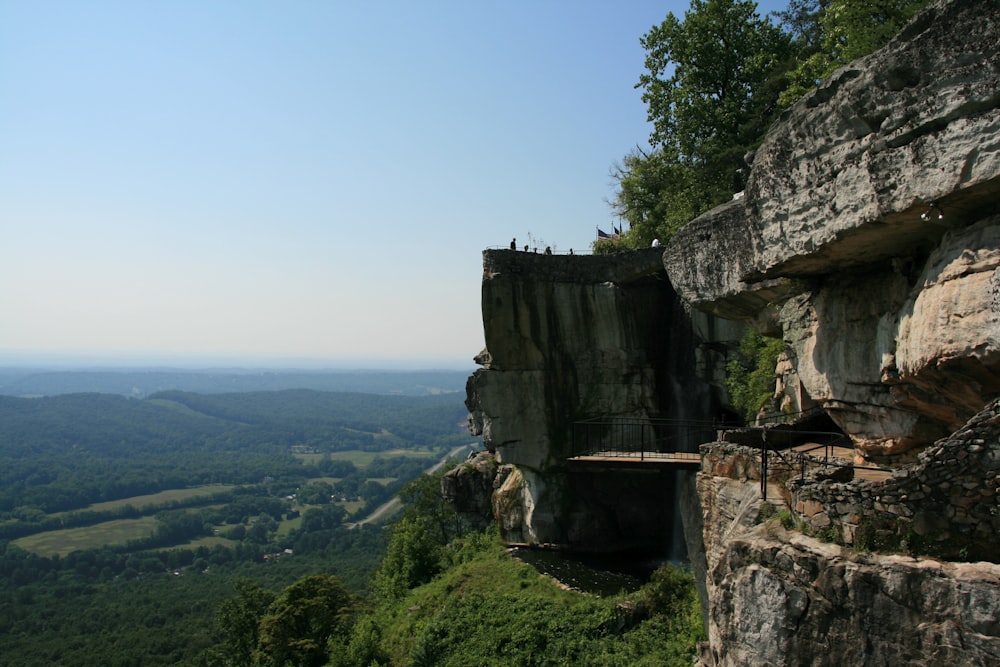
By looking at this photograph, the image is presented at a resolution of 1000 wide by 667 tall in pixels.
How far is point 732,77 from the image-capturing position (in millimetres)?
27375

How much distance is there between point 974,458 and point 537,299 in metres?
19.5

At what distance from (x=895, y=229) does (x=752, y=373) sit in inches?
520

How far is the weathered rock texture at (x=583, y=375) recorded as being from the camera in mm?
26203

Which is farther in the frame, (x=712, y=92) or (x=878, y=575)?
(x=712, y=92)

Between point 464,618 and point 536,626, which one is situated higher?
point 536,626

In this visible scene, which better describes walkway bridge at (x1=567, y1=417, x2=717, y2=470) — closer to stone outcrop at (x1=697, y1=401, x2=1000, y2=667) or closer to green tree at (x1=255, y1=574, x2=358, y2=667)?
green tree at (x1=255, y1=574, x2=358, y2=667)

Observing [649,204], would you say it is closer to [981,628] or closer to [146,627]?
[981,628]

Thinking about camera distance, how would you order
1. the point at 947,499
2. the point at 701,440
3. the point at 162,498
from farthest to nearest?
the point at 162,498, the point at 701,440, the point at 947,499

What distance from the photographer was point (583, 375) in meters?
26.9

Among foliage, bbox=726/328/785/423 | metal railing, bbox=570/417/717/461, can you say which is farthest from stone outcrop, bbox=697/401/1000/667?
metal railing, bbox=570/417/717/461

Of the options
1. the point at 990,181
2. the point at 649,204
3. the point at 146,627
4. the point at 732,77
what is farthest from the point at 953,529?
the point at 146,627

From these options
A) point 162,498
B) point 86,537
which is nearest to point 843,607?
point 86,537

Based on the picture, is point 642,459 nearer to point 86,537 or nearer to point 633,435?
point 633,435

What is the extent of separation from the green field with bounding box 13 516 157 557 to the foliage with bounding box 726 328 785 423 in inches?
4601
